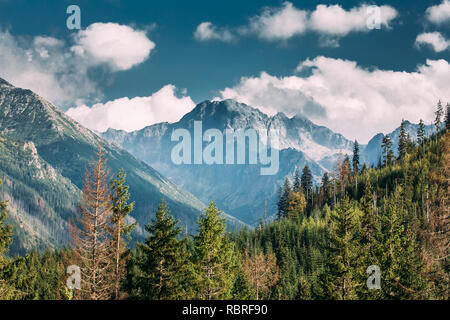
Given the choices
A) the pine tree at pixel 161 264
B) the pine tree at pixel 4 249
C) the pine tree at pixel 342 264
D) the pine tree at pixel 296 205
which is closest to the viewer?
the pine tree at pixel 4 249

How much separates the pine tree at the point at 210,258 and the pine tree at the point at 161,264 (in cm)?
310

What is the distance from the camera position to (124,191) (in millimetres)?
27094

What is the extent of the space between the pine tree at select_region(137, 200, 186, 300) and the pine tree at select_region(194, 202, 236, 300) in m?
3.10

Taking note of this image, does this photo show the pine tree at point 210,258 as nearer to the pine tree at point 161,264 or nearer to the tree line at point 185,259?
the tree line at point 185,259

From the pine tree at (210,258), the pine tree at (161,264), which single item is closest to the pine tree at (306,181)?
the pine tree at (210,258)

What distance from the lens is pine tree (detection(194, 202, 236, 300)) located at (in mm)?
31141

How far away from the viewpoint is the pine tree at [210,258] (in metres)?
31.1

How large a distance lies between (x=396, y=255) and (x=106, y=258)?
33482 millimetres

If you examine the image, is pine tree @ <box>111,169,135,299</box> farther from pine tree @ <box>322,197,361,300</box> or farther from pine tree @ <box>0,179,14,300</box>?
pine tree @ <box>322,197,361,300</box>

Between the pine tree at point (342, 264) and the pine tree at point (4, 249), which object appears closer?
the pine tree at point (4, 249)

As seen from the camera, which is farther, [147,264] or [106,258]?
[147,264]

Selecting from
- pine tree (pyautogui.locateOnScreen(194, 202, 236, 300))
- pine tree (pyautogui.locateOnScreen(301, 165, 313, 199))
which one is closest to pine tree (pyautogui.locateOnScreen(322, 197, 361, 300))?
pine tree (pyautogui.locateOnScreen(194, 202, 236, 300))
